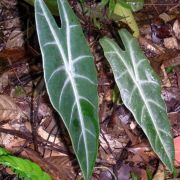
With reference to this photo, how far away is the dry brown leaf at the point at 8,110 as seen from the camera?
2.07 m

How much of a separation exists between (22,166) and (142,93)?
0.52 metres

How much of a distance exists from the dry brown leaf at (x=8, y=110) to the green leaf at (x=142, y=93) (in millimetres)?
760

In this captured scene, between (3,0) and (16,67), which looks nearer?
(16,67)

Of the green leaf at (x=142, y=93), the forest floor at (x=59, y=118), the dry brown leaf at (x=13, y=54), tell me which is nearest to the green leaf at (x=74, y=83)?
the green leaf at (x=142, y=93)

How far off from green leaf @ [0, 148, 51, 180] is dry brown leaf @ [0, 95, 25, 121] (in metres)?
0.70

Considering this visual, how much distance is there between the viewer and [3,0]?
259cm

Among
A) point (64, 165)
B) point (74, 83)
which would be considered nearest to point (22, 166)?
point (74, 83)

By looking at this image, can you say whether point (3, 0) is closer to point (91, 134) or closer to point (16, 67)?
point (16, 67)

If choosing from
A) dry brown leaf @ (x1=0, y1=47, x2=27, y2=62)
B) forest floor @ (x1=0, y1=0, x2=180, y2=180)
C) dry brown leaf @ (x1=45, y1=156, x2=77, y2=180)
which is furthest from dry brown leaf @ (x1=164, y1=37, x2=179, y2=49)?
dry brown leaf @ (x1=45, y1=156, x2=77, y2=180)

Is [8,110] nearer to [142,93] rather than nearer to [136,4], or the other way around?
[142,93]

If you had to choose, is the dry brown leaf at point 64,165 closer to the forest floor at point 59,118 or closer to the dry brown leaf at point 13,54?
the forest floor at point 59,118

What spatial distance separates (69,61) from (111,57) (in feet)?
0.55

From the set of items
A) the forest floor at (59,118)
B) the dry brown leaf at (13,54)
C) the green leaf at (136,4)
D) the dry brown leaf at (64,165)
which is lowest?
the dry brown leaf at (64,165)

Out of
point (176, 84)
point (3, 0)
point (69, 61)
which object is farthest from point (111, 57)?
point (3, 0)
